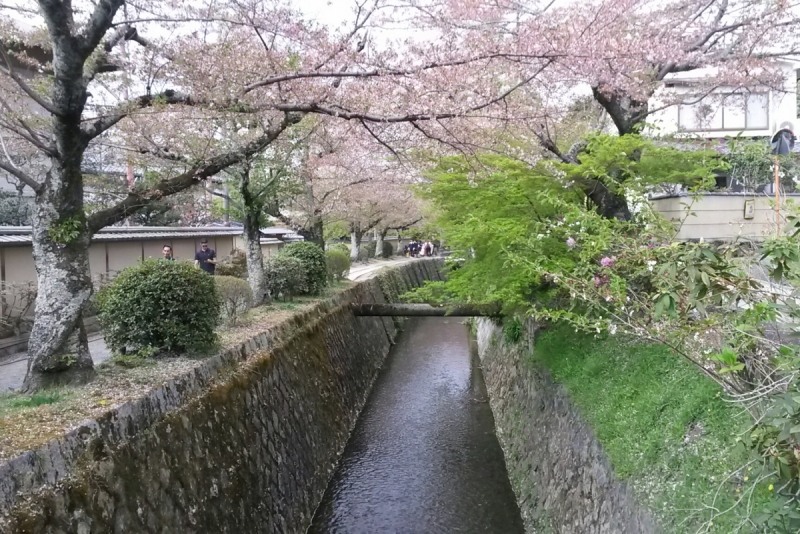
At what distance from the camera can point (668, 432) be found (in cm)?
565

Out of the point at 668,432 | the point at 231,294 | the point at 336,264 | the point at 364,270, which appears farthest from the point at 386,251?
the point at 668,432

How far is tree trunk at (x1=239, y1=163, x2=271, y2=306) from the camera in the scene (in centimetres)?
1304

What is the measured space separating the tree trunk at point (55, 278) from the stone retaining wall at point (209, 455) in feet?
4.59

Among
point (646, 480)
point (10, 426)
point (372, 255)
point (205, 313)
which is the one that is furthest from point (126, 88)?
point (372, 255)

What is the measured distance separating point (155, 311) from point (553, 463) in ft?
22.3

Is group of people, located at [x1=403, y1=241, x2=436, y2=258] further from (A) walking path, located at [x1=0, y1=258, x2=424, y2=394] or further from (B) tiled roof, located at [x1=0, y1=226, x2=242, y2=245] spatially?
(A) walking path, located at [x1=0, y1=258, x2=424, y2=394]

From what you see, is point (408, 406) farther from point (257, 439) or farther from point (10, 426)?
point (10, 426)

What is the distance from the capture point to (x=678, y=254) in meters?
3.57

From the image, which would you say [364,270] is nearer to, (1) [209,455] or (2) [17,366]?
(2) [17,366]

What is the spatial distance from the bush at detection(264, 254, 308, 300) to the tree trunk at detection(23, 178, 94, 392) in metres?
7.69

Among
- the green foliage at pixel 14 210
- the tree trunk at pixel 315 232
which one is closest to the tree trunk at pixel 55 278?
the green foliage at pixel 14 210

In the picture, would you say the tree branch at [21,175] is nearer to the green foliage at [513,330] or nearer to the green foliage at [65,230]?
the green foliage at [65,230]

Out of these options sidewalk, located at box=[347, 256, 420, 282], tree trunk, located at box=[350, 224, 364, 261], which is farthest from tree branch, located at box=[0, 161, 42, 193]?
tree trunk, located at box=[350, 224, 364, 261]

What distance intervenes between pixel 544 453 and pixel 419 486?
2704mm
